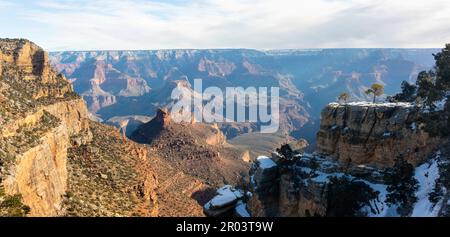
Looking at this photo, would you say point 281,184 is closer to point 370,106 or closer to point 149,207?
point 370,106

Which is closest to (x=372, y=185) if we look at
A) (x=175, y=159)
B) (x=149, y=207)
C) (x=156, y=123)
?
(x=149, y=207)

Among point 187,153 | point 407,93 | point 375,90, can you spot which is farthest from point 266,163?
point 187,153

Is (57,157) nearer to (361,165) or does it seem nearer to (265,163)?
(265,163)

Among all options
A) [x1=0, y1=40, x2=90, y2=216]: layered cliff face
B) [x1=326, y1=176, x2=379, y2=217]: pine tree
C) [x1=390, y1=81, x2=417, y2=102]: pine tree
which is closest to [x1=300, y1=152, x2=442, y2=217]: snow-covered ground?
[x1=326, y1=176, x2=379, y2=217]: pine tree

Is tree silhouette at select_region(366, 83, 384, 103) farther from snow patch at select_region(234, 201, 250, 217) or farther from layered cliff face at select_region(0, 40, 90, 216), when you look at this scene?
layered cliff face at select_region(0, 40, 90, 216)
